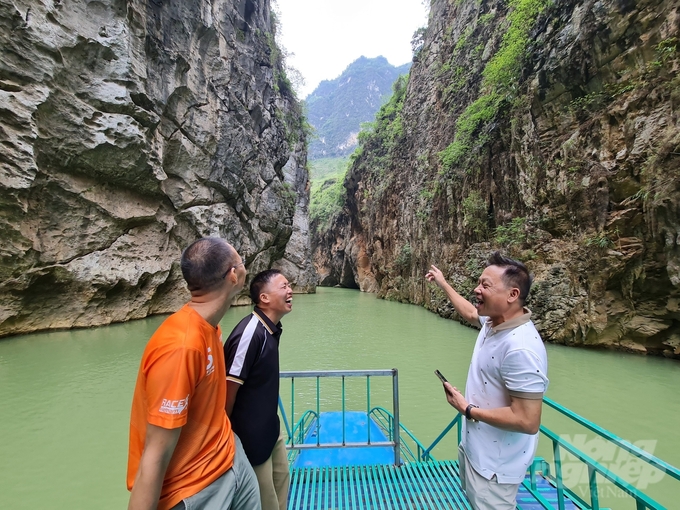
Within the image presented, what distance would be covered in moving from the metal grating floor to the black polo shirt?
107cm

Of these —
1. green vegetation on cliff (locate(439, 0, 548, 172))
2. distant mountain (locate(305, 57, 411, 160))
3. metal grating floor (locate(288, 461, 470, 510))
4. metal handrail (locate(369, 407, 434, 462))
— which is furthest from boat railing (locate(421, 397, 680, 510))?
distant mountain (locate(305, 57, 411, 160))

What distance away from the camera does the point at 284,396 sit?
5285 millimetres

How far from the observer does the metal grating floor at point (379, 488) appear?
2.22m

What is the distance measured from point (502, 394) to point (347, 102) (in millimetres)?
130168

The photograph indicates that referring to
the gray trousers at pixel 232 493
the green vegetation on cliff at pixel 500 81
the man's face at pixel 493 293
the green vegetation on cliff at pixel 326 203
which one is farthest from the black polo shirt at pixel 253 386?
the green vegetation on cliff at pixel 326 203

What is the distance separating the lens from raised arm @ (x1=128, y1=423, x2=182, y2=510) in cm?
90

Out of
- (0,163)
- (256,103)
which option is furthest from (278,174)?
(0,163)

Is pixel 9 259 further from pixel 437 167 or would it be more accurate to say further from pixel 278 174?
pixel 437 167

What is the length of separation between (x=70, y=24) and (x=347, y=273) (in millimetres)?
29720

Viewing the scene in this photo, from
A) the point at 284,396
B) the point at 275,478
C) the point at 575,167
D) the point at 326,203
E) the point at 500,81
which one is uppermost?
the point at 500,81

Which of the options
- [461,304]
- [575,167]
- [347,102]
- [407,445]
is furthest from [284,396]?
[347,102]

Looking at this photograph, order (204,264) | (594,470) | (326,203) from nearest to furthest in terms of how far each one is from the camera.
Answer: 1. (204,264)
2. (594,470)
3. (326,203)

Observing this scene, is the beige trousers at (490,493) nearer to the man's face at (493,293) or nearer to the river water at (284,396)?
the man's face at (493,293)

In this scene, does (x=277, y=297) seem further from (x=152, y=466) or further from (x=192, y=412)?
(x=152, y=466)
